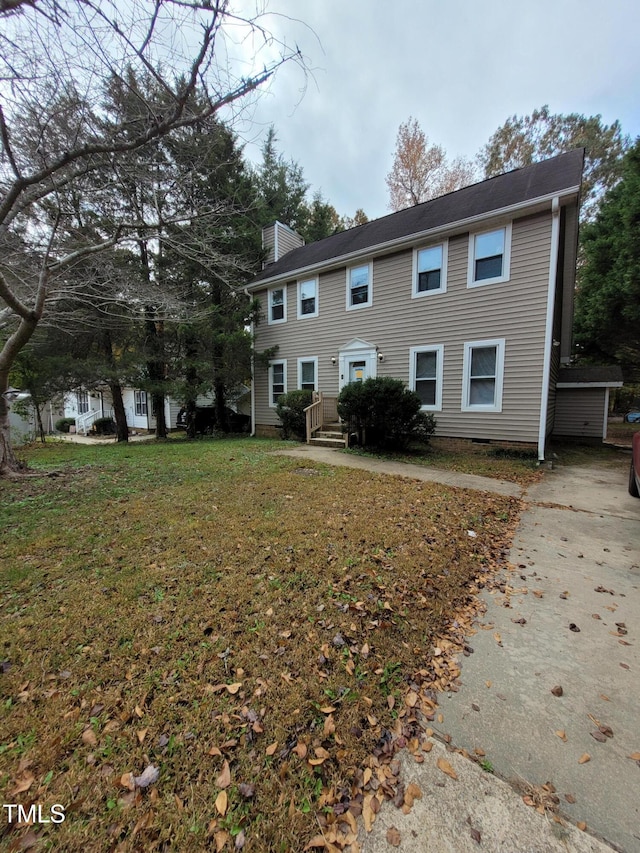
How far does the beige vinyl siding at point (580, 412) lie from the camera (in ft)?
38.6

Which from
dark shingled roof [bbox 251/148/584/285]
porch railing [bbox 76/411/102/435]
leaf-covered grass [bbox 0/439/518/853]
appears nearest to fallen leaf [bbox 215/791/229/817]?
leaf-covered grass [bbox 0/439/518/853]

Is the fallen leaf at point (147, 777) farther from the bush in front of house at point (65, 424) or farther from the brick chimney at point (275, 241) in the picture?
the bush in front of house at point (65, 424)

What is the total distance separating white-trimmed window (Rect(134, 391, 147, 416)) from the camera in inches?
775

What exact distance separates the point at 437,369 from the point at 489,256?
282cm

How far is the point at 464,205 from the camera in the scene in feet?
28.9

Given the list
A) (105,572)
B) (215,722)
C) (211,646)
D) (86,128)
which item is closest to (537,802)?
(215,722)

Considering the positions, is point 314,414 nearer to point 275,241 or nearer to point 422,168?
point 275,241

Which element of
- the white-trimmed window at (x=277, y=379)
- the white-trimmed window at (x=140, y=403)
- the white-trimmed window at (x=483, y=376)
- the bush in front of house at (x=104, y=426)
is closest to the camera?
the white-trimmed window at (x=483, y=376)

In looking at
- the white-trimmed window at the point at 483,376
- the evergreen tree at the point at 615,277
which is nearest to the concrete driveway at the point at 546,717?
the white-trimmed window at the point at 483,376

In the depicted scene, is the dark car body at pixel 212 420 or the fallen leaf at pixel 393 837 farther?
the dark car body at pixel 212 420

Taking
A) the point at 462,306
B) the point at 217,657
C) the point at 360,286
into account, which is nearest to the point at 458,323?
the point at 462,306

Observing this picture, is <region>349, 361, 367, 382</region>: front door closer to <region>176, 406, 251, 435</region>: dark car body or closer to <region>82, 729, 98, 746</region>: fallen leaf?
<region>176, 406, 251, 435</region>: dark car body

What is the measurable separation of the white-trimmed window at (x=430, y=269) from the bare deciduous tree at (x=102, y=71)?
6.13 metres

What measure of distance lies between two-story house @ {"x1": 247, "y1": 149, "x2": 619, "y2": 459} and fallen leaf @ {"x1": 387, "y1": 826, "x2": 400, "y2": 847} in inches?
314
